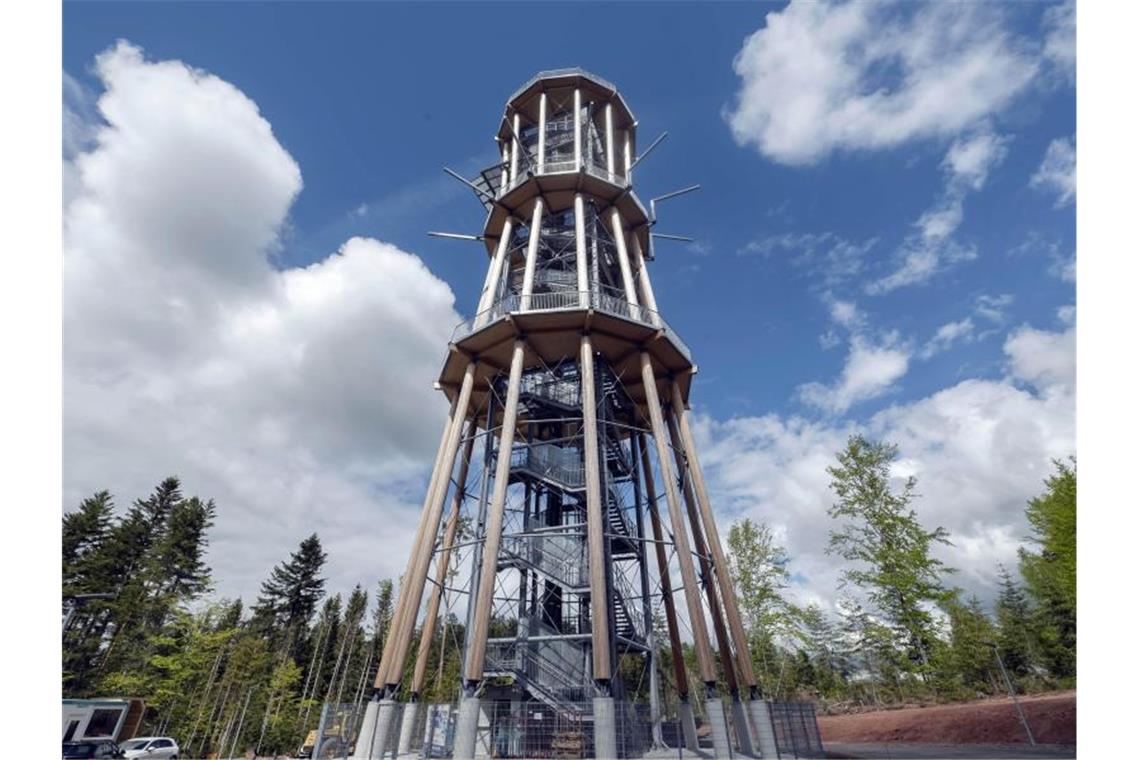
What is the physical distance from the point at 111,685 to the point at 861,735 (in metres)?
42.5

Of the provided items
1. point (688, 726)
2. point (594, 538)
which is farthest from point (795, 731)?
point (594, 538)

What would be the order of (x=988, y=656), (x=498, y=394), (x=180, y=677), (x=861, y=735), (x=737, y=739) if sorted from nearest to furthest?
(x=737, y=739), (x=498, y=394), (x=861, y=735), (x=988, y=656), (x=180, y=677)

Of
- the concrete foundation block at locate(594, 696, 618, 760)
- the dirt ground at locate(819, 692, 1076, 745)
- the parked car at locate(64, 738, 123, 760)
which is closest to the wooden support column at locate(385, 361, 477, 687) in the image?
the concrete foundation block at locate(594, 696, 618, 760)

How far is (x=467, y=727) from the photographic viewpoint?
1268 cm

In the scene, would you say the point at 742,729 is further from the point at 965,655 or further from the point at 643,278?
the point at 965,655

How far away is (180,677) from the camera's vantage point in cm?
3534

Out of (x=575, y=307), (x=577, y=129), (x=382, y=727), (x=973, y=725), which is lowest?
(x=382, y=727)

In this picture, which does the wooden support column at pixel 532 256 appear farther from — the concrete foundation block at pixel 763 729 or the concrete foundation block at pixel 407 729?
the concrete foundation block at pixel 763 729

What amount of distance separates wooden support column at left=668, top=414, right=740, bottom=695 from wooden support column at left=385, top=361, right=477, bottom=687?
24.3ft

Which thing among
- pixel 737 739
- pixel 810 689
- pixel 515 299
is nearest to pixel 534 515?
pixel 515 299

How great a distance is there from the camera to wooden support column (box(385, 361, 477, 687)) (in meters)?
15.0

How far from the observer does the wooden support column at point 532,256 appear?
18078 millimetres

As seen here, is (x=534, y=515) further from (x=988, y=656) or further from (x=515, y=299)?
(x=988, y=656)

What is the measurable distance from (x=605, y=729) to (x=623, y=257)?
14.7m
